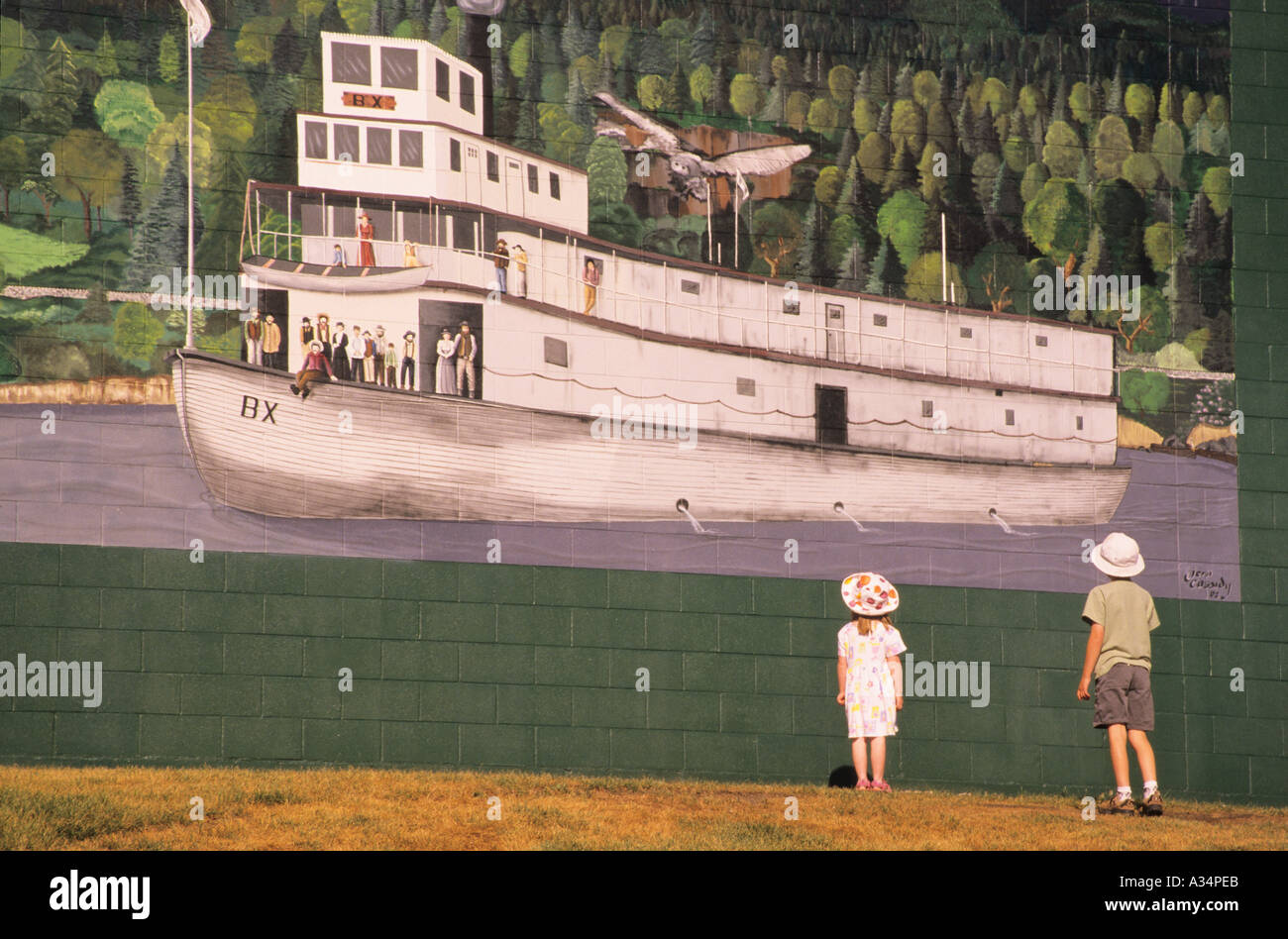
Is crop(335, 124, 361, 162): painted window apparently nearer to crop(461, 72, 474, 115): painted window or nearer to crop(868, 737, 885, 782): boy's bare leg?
crop(461, 72, 474, 115): painted window

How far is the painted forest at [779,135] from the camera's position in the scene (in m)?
13.5

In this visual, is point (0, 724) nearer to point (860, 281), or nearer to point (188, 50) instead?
point (188, 50)

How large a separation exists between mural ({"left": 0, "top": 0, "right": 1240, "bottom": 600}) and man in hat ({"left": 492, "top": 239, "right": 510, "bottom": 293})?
33 mm

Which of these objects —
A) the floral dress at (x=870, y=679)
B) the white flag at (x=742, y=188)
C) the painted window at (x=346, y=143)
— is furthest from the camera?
the white flag at (x=742, y=188)

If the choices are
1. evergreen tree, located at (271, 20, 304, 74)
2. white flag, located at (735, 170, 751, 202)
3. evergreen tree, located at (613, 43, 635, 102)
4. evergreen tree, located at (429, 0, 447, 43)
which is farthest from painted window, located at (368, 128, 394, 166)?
white flag, located at (735, 170, 751, 202)

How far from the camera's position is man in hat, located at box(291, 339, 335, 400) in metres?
13.7

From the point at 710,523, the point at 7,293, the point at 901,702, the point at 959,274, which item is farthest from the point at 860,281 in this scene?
the point at 7,293

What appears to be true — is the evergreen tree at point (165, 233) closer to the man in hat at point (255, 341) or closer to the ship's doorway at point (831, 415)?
the man in hat at point (255, 341)

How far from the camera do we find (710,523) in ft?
47.1

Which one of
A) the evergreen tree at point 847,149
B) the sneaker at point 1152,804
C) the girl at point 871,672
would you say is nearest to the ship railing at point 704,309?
the evergreen tree at point 847,149

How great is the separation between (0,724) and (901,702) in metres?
7.26

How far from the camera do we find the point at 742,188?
14781 mm

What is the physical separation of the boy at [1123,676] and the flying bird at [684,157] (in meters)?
5.02

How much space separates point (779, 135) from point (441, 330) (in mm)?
3667
